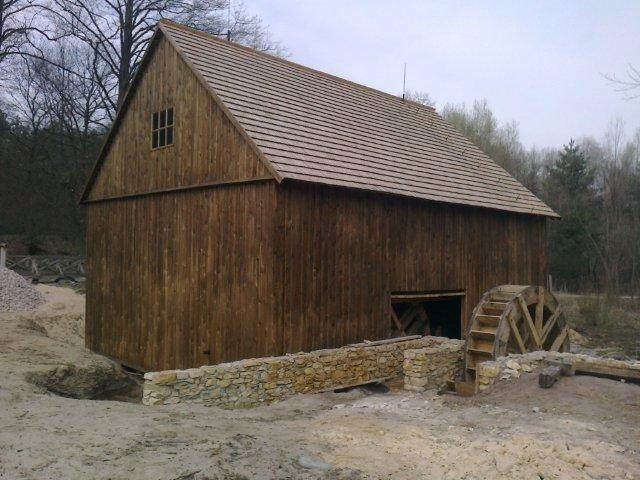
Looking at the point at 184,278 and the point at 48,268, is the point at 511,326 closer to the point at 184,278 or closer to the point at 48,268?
the point at 184,278

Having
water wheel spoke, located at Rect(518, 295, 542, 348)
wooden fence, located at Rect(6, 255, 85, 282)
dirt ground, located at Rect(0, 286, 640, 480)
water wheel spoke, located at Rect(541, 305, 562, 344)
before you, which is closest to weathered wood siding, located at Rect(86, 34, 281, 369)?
dirt ground, located at Rect(0, 286, 640, 480)

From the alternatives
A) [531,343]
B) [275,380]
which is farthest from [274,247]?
[531,343]

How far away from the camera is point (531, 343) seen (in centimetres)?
1280

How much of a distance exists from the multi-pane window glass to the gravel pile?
26.8 feet

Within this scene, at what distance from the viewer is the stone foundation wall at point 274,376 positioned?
767 centimetres

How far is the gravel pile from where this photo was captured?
17.1m

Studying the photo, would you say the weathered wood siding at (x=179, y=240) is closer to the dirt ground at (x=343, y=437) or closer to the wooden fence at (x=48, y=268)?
the dirt ground at (x=343, y=437)

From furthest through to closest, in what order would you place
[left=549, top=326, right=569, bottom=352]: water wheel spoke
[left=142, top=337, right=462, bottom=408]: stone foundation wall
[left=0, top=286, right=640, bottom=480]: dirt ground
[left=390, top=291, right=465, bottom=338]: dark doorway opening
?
1. [left=549, top=326, right=569, bottom=352]: water wheel spoke
2. [left=390, top=291, right=465, bottom=338]: dark doorway opening
3. [left=142, top=337, right=462, bottom=408]: stone foundation wall
4. [left=0, top=286, right=640, bottom=480]: dirt ground

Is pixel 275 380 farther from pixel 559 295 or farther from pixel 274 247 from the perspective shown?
pixel 559 295

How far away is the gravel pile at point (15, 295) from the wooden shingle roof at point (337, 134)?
33.0ft

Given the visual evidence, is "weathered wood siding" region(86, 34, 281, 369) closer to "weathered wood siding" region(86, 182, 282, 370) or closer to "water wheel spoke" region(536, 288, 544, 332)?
"weathered wood siding" region(86, 182, 282, 370)

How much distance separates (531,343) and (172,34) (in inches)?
404

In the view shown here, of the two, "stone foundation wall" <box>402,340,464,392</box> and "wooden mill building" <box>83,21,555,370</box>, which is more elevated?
"wooden mill building" <box>83,21,555,370</box>

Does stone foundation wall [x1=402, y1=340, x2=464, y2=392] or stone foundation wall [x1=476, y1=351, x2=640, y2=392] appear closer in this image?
stone foundation wall [x1=476, y1=351, x2=640, y2=392]
